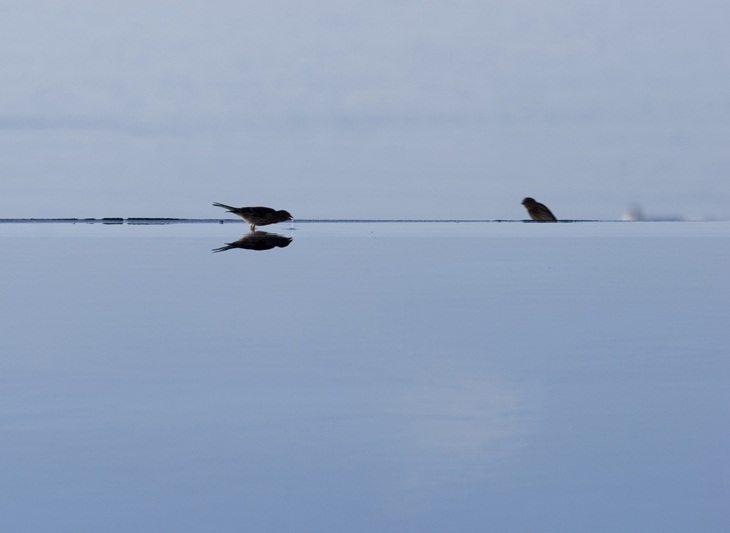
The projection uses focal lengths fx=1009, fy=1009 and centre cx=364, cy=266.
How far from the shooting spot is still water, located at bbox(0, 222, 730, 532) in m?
5.13

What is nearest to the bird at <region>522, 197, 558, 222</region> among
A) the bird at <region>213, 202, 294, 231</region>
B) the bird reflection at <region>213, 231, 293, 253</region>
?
the bird reflection at <region>213, 231, 293, 253</region>

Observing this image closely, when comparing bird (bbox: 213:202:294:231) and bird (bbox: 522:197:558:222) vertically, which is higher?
bird (bbox: 522:197:558:222)

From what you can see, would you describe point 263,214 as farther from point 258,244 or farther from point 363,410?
point 363,410

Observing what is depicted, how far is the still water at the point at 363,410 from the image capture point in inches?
202

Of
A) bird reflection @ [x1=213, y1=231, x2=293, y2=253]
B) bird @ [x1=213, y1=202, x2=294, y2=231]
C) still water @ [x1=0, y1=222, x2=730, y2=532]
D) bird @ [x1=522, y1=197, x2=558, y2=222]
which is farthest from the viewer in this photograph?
bird @ [x1=522, y1=197, x2=558, y2=222]

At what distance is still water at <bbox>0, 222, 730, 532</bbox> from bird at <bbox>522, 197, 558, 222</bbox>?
1302 inches

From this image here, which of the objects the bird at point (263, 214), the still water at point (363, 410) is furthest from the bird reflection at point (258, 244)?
the still water at point (363, 410)

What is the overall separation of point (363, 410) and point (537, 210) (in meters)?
43.4

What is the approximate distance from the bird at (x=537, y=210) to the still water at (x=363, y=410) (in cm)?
3307

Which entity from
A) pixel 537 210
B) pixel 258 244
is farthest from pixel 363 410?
pixel 537 210

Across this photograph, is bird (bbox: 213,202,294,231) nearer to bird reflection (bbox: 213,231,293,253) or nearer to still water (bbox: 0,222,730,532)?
bird reflection (bbox: 213,231,293,253)

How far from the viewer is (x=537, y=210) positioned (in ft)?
163

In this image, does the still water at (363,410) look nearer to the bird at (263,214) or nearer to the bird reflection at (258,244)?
the bird reflection at (258,244)

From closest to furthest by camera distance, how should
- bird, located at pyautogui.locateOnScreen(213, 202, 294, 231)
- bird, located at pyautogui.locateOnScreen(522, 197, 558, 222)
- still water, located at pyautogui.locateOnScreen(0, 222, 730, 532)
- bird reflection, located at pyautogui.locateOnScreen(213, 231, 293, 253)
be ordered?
still water, located at pyautogui.locateOnScreen(0, 222, 730, 532), bird reflection, located at pyautogui.locateOnScreen(213, 231, 293, 253), bird, located at pyautogui.locateOnScreen(213, 202, 294, 231), bird, located at pyautogui.locateOnScreen(522, 197, 558, 222)
